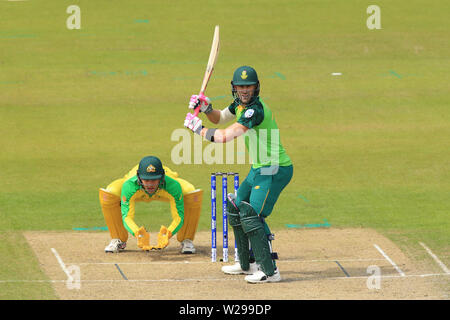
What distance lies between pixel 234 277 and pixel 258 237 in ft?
2.33

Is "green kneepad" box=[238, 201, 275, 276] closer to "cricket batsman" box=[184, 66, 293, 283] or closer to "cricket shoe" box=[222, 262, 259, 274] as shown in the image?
"cricket batsman" box=[184, 66, 293, 283]

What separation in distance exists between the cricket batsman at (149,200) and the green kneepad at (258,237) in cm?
146

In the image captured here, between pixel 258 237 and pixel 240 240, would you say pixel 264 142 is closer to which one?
pixel 258 237

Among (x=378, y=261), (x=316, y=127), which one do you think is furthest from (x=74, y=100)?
(x=378, y=261)

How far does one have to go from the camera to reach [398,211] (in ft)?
53.4

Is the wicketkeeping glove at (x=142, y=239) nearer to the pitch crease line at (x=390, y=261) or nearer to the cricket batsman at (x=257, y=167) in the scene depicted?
the cricket batsman at (x=257, y=167)

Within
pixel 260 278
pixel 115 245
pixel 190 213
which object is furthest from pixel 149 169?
pixel 260 278

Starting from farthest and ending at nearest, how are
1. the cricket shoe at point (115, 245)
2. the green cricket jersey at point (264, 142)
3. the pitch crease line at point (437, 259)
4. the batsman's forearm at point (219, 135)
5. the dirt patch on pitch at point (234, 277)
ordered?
the cricket shoe at point (115, 245) → the pitch crease line at point (437, 259) → the green cricket jersey at point (264, 142) → the batsman's forearm at point (219, 135) → the dirt patch on pitch at point (234, 277)

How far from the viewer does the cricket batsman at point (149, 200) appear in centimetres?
1296

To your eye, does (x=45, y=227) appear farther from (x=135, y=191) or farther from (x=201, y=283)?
(x=201, y=283)

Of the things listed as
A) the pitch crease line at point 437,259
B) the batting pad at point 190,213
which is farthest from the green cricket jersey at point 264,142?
the pitch crease line at point 437,259

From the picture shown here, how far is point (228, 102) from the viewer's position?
24047mm

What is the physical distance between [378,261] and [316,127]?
386 inches

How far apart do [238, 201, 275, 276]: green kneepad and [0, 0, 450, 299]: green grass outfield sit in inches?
103
